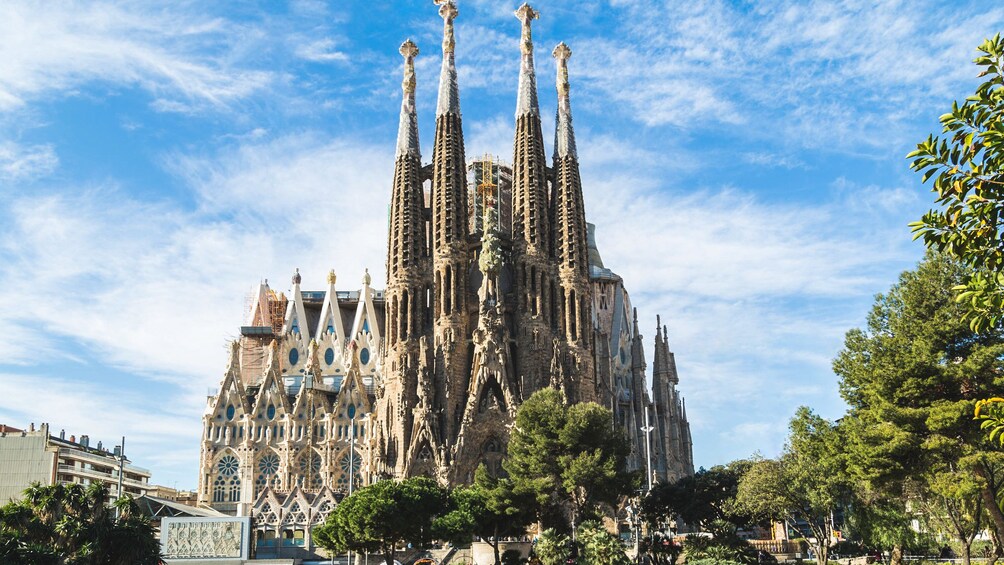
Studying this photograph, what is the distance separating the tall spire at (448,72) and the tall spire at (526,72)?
16.7 ft

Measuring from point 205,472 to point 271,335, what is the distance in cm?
1717

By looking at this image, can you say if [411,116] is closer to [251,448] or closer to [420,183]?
[420,183]

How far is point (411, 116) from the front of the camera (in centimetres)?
7275

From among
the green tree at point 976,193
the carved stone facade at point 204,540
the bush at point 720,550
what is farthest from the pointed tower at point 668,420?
the green tree at point 976,193

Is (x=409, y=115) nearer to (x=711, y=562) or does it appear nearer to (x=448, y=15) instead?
(x=448, y=15)

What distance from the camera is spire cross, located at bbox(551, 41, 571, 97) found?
75.2 metres

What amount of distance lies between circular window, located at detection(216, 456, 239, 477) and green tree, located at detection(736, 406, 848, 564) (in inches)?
1754

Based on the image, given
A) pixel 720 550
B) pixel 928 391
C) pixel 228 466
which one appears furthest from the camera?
pixel 228 466

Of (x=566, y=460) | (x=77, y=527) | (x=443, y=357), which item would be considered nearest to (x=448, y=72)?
(x=443, y=357)

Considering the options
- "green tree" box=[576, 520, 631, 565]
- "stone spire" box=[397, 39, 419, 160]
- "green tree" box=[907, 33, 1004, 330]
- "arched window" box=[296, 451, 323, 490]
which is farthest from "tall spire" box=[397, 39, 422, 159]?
"green tree" box=[907, 33, 1004, 330]

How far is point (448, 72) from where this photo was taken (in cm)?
7300

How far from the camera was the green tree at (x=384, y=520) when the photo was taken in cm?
3828

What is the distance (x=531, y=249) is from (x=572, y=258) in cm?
318

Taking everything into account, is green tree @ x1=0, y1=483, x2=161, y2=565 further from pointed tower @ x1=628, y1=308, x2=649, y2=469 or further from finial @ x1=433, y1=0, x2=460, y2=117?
pointed tower @ x1=628, y1=308, x2=649, y2=469
